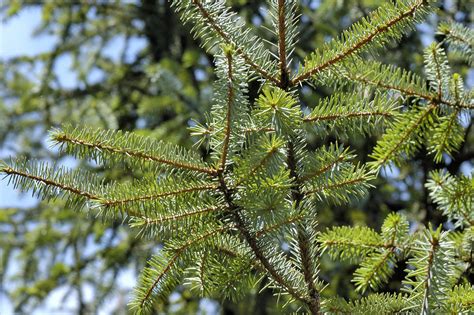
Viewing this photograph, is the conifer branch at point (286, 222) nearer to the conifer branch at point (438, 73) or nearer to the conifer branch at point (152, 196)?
the conifer branch at point (152, 196)

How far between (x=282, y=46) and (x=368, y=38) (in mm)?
177

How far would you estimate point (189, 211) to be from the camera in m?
1.30

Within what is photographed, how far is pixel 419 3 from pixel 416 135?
1.10 ft

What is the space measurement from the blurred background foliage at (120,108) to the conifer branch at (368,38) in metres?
1.89

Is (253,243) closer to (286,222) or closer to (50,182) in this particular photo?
(286,222)

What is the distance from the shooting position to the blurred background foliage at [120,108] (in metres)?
3.74

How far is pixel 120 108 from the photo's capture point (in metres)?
4.50

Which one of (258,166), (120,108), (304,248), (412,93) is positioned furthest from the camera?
(120,108)

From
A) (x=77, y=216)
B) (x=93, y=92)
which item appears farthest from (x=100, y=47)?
(x=77, y=216)

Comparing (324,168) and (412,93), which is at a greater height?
(412,93)

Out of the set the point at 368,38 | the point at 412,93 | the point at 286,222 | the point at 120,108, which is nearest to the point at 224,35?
the point at 368,38

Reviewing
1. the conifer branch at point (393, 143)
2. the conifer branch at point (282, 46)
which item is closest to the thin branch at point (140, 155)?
the conifer branch at point (282, 46)

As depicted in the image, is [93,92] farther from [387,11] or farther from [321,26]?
[387,11]

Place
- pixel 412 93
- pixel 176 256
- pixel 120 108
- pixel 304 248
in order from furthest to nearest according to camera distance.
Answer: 1. pixel 120 108
2. pixel 412 93
3. pixel 304 248
4. pixel 176 256
